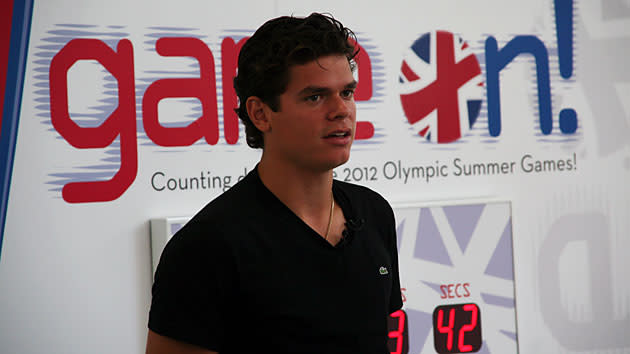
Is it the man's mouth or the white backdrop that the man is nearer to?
the man's mouth

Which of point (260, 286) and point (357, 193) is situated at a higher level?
point (357, 193)

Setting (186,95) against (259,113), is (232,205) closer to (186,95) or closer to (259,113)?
(259,113)

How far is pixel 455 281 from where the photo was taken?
332cm

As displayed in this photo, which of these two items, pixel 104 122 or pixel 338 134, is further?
pixel 104 122

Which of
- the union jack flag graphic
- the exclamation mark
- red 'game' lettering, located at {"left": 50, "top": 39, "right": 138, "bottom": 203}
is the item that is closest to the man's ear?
red 'game' lettering, located at {"left": 50, "top": 39, "right": 138, "bottom": 203}

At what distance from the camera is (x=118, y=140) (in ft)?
9.80

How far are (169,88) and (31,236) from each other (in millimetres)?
767

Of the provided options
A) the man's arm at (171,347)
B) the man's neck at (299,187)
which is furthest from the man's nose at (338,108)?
the man's arm at (171,347)

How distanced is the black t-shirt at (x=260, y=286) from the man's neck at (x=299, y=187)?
2 centimetres

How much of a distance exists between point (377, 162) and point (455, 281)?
615mm

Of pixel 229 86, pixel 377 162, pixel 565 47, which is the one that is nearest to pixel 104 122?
pixel 229 86

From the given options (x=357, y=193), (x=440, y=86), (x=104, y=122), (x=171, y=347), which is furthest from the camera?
(x=440, y=86)

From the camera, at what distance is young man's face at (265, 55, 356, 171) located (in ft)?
4.90

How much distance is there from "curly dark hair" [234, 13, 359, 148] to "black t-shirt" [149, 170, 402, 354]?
0.19 meters
